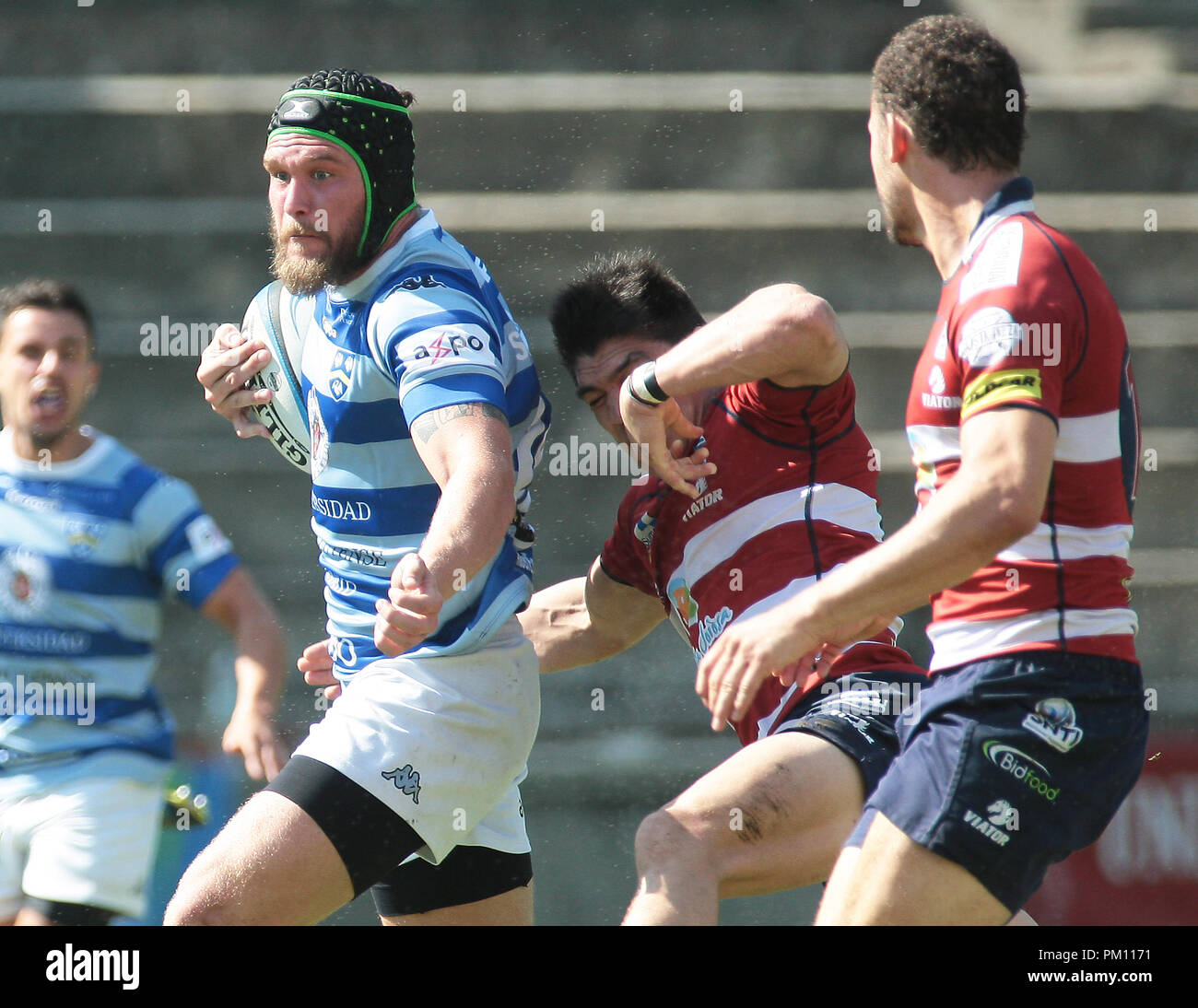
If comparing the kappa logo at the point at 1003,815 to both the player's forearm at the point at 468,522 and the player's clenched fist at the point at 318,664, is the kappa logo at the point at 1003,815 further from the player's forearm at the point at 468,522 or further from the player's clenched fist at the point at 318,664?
the player's clenched fist at the point at 318,664

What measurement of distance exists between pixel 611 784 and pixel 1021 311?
388 centimetres

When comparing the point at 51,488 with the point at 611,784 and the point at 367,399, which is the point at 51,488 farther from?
the point at 611,784

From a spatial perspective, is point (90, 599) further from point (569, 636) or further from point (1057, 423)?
point (1057, 423)

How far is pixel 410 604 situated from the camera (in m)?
2.11

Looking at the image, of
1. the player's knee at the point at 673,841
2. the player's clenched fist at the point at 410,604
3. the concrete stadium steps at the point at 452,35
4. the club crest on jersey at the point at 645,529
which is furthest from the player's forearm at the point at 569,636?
the concrete stadium steps at the point at 452,35

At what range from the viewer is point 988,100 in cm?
221

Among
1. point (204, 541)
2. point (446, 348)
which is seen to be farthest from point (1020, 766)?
point (204, 541)

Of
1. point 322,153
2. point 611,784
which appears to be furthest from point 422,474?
point 611,784

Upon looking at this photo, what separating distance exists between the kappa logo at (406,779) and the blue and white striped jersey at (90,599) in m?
0.73

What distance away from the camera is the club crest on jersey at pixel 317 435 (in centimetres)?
270

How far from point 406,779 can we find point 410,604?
506mm

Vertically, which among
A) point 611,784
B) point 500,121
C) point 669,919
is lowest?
point 611,784

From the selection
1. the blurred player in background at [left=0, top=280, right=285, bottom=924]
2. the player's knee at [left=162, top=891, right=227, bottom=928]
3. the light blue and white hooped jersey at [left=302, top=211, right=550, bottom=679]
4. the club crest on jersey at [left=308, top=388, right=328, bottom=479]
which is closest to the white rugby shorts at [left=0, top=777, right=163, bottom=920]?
the blurred player in background at [left=0, top=280, right=285, bottom=924]

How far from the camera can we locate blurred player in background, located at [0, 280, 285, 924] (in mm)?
2963
